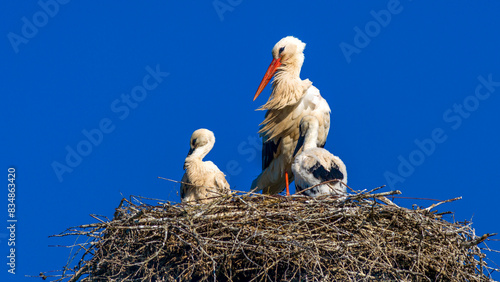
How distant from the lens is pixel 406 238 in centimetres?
497

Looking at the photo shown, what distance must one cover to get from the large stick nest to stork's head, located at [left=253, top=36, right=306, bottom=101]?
96.1 inches

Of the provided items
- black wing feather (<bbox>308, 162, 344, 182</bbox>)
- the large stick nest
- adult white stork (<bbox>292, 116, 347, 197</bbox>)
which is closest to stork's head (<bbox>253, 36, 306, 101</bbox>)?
adult white stork (<bbox>292, 116, 347, 197</bbox>)

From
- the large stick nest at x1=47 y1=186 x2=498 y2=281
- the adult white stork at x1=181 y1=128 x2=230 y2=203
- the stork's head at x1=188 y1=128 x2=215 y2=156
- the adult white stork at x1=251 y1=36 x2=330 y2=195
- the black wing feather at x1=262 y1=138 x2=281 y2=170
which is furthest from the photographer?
the black wing feather at x1=262 y1=138 x2=281 y2=170

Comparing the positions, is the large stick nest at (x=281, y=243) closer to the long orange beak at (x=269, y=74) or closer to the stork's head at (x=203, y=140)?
the stork's head at (x=203, y=140)

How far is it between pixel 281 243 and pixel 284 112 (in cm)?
269

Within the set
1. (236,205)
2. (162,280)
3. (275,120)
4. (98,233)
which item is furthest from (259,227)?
(275,120)

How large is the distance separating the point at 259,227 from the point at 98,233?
3.04ft

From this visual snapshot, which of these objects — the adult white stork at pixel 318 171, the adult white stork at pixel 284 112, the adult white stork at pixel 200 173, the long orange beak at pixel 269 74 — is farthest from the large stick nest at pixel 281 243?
the long orange beak at pixel 269 74

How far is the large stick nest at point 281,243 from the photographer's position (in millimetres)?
4738

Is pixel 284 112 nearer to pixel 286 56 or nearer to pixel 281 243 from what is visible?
pixel 286 56

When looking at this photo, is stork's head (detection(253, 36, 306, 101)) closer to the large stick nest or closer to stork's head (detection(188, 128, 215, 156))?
stork's head (detection(188, 128, 215, 156))

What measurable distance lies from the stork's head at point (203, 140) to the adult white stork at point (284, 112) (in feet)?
2.11

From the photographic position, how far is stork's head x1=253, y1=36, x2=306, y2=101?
7.48m

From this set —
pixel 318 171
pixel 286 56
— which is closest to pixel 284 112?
pixel 286 56
